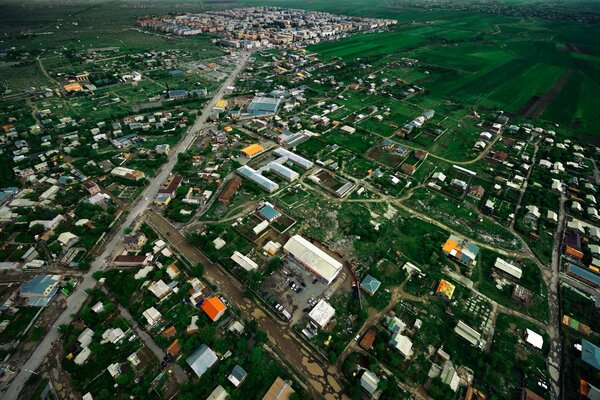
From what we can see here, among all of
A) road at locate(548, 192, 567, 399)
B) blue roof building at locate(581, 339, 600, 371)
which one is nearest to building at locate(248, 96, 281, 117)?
road at locate(548, 192, 567, 399)

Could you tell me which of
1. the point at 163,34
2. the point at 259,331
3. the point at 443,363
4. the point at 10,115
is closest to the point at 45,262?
the point at 259,331

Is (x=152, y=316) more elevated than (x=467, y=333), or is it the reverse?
(x=467, y=333)

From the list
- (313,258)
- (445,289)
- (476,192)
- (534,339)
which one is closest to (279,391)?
(313,258)

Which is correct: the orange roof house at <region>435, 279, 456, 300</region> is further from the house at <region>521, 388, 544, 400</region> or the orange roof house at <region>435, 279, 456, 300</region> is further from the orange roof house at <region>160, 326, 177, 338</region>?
the orange roof house at <region>160, 326, 177, 338</region>

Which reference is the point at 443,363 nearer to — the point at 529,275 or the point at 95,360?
the point at 529,275

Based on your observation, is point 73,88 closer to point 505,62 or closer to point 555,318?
point 555,318

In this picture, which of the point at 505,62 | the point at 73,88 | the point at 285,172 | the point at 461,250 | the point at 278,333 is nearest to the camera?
the point at 278,333

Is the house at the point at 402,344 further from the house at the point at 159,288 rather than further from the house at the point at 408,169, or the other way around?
the house at the point at 408,169
